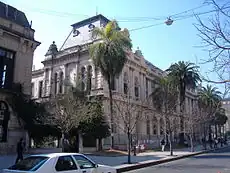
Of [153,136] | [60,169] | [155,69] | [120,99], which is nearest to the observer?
[60,169]

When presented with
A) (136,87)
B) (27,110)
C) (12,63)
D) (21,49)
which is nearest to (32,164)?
(27,110)

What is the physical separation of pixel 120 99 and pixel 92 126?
10420 millimetres

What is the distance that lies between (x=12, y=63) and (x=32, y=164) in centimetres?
2153

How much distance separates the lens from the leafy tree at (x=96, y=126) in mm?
31094

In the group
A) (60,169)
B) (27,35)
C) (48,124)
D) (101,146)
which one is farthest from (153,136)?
(60,169)

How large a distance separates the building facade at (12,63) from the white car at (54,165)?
1819 centimetres

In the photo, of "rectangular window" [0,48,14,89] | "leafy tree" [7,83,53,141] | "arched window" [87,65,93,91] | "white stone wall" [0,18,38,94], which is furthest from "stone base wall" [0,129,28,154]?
"arched window" [87,65,93,91]

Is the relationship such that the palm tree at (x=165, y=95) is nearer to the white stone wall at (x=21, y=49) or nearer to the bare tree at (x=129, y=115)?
the bare tree at (x=129, y=115)

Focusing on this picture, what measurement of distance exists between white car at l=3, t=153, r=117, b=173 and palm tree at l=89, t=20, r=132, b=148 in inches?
894

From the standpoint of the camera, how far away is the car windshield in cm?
815

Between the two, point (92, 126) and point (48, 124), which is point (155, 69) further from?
point (48, 124)

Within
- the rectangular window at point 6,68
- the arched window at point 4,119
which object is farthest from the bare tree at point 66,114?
the rectangular window at point 6,68

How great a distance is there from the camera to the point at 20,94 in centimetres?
2739

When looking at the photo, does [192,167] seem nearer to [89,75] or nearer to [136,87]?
[89,75]
